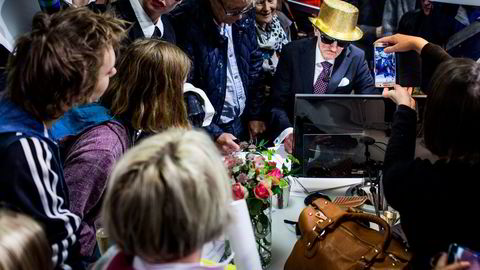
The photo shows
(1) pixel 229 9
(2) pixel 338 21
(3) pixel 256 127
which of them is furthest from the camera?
(3) pixel 256 127

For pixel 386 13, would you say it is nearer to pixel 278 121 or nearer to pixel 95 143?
pixel 278 121

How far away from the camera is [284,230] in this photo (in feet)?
5.26

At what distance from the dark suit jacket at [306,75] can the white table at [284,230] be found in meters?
0.68

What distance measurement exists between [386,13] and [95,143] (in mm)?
3066

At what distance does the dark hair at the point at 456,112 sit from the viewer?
1.04 m

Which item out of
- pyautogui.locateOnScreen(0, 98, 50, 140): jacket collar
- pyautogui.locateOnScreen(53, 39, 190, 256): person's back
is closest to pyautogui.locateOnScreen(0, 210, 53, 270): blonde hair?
pyautogui.locateOnScreen(0, 98, 50, 140): jacket collar

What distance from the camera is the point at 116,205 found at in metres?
0.79

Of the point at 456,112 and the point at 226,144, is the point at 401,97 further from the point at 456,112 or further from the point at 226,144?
the point at 226,144

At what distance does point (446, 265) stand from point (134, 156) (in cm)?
67

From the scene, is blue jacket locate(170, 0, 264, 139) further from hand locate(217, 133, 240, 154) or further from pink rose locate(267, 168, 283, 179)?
pink rose locate(267, 168, 283, 179)

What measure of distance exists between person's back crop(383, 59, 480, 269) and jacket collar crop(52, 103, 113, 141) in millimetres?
866

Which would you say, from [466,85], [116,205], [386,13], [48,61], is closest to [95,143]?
[48,61]

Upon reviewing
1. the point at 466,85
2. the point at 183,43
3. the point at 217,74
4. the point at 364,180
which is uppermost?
the point at 466,85

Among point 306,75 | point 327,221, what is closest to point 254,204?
point 327,221
